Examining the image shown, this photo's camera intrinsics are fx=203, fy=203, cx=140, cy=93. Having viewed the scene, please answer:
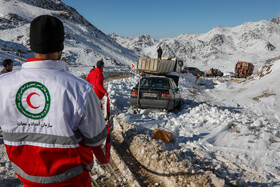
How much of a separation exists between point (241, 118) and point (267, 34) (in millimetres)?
174587

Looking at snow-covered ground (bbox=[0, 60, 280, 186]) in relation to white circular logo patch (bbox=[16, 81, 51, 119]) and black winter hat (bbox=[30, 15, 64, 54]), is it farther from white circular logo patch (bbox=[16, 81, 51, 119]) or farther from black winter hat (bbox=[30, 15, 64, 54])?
black winter hat (bbox=[30, 15, 64, 54])

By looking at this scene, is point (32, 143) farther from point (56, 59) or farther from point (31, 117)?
point (56, 59)

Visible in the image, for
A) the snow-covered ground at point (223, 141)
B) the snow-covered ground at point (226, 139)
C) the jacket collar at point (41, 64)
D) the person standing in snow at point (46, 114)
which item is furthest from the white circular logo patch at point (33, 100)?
the snow-covered ground at point (226, 139)

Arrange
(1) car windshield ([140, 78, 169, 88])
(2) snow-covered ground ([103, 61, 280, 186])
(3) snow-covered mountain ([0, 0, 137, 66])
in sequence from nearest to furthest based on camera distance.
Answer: (2) snow-covered ground ([103, 61, 280, 186])
(1) car windshield ([140, 78, 169, 88])
(3) snow-covered mountain ([0, 0, 137, 66])

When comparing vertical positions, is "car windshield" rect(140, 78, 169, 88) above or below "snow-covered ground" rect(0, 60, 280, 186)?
above

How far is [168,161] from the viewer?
13.2ft

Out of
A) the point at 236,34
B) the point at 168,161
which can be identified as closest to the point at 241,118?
the point at 168,161

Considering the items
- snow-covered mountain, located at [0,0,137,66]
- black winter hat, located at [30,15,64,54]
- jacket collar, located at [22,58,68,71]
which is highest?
snow-covered mountain, located at [0,0,137,66]

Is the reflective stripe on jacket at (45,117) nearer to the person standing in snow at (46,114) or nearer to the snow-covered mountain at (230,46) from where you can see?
the person standing in snow at (46,114)

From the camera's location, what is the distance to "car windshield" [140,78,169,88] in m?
8.38

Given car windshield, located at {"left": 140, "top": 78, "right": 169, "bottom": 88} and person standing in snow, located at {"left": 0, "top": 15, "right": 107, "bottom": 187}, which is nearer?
person standing in snow, located at {"left": 0, "top": 15, "right": 107, "bottom": 187}

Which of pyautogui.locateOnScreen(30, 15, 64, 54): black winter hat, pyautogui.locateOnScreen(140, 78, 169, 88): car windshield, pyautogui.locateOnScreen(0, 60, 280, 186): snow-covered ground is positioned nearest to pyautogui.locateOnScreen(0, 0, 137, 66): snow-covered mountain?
pyautogui.locateOnScreen(140, 78, 169, 88): car windshield

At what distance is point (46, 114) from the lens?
4.48 ft

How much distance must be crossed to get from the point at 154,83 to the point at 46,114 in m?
7.25
